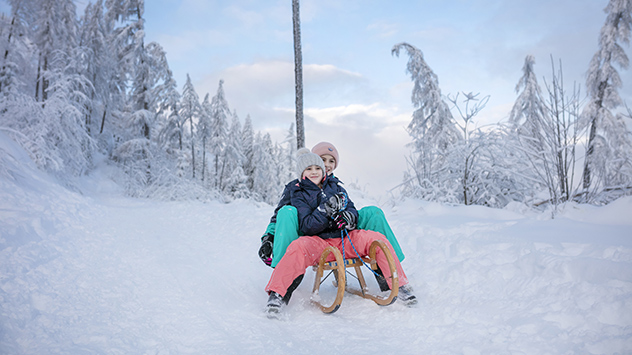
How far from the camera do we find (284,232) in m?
2.82

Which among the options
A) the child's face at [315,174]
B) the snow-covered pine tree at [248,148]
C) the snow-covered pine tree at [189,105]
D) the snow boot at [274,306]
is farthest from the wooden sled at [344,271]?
the snow-covered pine tree at [248,148]

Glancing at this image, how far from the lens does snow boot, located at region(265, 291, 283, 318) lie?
8.05 ft

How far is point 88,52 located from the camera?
16766 millimetres

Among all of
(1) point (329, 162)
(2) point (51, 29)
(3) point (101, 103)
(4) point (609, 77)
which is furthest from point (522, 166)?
(3) point (101, 103)

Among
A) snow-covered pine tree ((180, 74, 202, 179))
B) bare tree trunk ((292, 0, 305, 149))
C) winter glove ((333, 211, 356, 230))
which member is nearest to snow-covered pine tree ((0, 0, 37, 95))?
snow-covered pine tree ((180, 74, 202, 179))

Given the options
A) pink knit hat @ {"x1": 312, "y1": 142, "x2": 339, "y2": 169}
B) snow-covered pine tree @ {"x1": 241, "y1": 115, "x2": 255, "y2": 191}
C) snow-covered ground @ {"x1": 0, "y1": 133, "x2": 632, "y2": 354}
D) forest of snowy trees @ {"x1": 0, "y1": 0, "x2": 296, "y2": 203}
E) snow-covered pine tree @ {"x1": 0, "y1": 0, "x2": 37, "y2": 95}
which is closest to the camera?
snow-covered ground @ {"x1": 0, "y1": 133, "x2": 632, "y2": 354}

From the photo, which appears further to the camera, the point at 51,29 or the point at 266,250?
the point at 51,29

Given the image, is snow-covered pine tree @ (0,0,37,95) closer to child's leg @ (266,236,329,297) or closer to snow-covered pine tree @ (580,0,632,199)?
child's leg @ (266,236,329,297)

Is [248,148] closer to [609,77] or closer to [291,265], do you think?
[609,77]

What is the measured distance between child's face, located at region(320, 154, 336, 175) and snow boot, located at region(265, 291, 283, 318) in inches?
62.1

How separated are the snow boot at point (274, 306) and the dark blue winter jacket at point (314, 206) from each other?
63cm

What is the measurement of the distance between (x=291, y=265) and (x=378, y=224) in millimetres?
946

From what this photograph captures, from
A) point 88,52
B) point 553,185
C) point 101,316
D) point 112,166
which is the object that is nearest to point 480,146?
point 553,185

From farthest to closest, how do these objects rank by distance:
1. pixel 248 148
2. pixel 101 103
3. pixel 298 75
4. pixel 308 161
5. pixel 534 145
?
pixel 248 148, pixel 101 103, pixel 298 75, pixel 534 145, pixel 308 161
